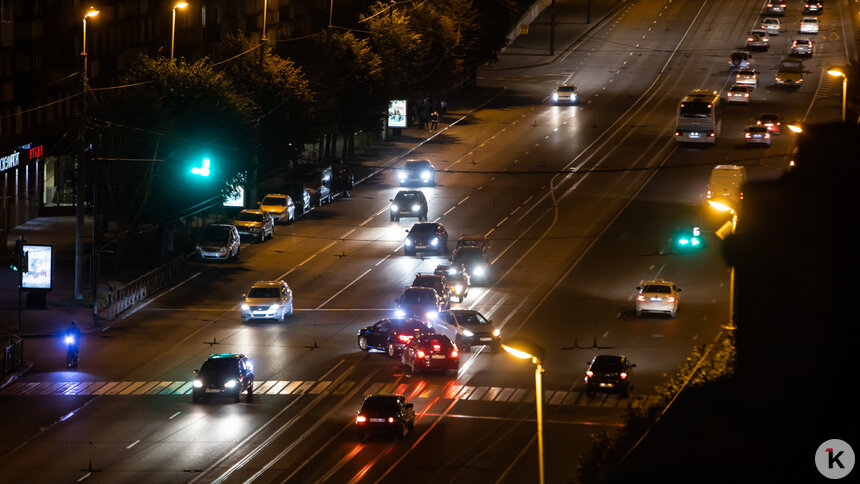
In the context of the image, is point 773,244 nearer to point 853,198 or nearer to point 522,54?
point 853,198

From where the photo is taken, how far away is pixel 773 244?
7348 mm

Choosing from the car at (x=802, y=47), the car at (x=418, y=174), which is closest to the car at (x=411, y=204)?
the car at (x=418, y=174)

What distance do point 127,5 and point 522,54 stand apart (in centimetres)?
6283

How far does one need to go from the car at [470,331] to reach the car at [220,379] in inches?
410

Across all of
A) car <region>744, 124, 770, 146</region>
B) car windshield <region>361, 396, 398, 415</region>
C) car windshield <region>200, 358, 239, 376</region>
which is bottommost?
car windshield <region>200, 358, 239, 376</region>

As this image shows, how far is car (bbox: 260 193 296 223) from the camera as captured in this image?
72.7m

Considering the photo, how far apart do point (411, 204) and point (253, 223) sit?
31.4 ft

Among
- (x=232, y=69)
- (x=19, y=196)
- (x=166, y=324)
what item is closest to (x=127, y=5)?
(x=232, y=69)

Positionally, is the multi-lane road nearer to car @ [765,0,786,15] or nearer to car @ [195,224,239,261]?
car @ [195,224,239,261]

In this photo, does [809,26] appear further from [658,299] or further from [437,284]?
[437,284]

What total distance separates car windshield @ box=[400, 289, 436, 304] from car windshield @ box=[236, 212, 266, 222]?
1795cm

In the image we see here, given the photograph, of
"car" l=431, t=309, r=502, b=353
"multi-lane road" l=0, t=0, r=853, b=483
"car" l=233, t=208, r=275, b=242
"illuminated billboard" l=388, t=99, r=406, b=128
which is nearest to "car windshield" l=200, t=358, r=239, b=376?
"multi-lane road" l=0, t=0, r=853, b=483

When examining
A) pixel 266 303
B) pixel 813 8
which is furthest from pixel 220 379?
pixel 813 8

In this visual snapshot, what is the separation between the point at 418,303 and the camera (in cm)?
5225
